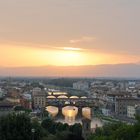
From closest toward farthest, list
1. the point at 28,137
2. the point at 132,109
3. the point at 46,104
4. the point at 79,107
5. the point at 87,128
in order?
1. the point at 28,137
2. the point at 87,128
3. the point at 132,109
4. the point at 79,107
5. the point at 46,104

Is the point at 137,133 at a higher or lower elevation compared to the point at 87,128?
higher

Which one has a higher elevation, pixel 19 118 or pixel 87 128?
pixel 19 118

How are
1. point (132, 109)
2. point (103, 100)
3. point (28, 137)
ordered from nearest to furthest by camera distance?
point (28, 137) < point (132, 109) < point (103, 100)

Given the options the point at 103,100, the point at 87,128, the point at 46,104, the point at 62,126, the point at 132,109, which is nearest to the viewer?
the point at 62,126

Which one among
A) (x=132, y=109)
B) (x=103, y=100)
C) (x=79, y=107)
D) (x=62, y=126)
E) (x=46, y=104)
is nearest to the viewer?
(x=62, y=126)

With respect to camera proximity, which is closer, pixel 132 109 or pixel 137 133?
pixel 137 133

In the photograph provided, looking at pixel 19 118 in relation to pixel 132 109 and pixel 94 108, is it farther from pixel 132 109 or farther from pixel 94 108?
pixel 94 108

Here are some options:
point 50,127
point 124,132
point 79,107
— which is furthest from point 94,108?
point 124,132

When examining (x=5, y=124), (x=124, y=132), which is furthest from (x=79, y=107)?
(x=124, y=132)

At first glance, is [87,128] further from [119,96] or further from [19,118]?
[119,96]
